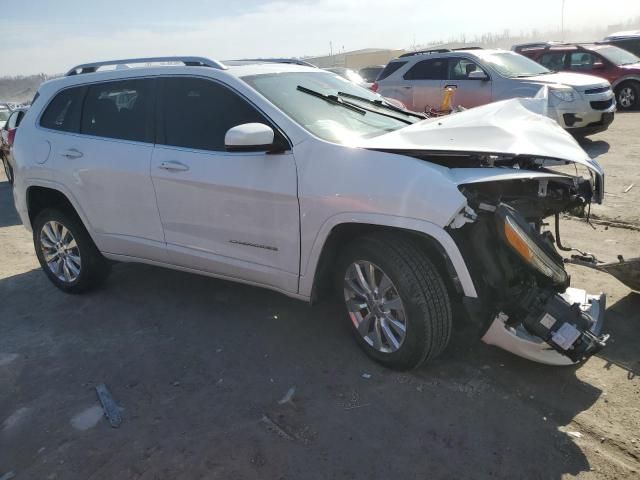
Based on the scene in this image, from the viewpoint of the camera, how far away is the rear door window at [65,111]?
4.45 m

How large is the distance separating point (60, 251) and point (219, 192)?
2082 mm

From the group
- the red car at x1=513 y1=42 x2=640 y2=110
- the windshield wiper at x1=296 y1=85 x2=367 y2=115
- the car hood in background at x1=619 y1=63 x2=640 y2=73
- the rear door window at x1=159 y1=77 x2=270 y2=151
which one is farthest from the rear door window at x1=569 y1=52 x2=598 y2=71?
the rear door window at x1=159 y1=77 x2=270 y2=151

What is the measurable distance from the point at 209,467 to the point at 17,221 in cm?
679

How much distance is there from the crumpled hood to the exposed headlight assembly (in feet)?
21.3

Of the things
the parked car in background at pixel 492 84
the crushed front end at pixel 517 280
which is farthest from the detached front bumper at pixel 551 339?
the parked car in background at pixel 492 84

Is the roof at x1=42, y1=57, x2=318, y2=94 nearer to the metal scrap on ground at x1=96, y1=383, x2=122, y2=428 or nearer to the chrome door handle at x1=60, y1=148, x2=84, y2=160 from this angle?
the chrome door handle at x1=60, y1=148, x2=84, y2=160

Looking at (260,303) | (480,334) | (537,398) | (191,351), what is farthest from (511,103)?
(191,351)

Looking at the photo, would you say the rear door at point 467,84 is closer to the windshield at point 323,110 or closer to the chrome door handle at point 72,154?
the windshield at point 323,110

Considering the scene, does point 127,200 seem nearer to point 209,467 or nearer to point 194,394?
point 194,394

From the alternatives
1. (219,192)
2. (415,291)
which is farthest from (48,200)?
(415,291)

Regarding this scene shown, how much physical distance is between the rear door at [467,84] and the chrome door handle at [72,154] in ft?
25.7

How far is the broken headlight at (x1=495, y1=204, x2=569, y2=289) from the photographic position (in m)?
2.74

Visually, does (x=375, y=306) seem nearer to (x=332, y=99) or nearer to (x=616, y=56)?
(x=332, y=99)

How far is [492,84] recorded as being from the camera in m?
9.98
